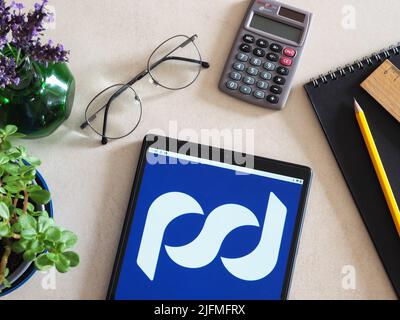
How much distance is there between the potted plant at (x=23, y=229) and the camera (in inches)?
19.1

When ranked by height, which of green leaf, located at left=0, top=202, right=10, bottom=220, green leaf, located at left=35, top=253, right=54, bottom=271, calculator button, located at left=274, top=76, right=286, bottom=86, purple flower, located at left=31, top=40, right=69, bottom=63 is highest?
purple flower, located at left=31, top=40, right=69, bottom=63

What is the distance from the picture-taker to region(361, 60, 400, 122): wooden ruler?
703 mm

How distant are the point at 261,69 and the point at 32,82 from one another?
31 centimetres

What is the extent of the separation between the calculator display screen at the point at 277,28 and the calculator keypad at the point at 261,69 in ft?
0.06

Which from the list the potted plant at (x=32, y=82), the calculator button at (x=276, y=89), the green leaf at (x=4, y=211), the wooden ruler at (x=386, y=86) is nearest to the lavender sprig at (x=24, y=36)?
the potted plant at (x=32, y=82)

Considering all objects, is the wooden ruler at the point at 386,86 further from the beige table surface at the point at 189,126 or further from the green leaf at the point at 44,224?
the green leaf at the point at 44,224

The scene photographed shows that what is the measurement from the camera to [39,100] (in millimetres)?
614

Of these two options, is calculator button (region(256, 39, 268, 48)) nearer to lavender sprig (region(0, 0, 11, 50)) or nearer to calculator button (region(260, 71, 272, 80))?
calculator button (region(260, 71, 272, 80))

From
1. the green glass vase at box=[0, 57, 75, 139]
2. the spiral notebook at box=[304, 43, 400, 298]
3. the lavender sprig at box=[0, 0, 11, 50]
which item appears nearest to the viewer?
the lavender sprig at box=[0, 0, 11, 50]

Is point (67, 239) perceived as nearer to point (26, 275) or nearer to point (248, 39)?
point (26, 275)

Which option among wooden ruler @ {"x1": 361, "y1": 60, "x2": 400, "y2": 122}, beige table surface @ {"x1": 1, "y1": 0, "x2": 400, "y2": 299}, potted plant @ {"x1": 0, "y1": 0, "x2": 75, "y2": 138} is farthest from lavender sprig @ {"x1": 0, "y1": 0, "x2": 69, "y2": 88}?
wooden ruler @ {"x1": 361, "y1": 60, "x2": 400, "y2": 122}

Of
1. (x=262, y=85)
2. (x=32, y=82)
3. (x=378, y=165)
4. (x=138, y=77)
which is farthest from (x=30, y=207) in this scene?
Result: (x=378, y=165)

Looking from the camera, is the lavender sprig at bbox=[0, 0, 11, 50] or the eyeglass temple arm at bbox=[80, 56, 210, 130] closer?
the lavender sprig at bbox=[0, 0, 11, 50]

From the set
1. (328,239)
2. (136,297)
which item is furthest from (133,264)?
(328,239)
